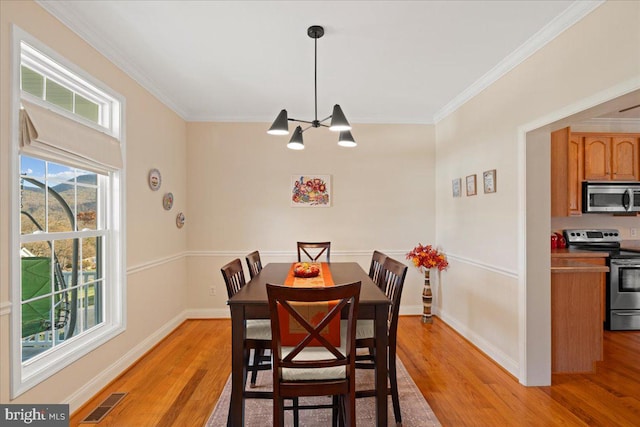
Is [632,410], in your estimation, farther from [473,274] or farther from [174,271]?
[174,271]

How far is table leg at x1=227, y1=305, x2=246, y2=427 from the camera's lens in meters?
1.93

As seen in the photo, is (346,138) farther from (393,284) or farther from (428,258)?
(428,258)

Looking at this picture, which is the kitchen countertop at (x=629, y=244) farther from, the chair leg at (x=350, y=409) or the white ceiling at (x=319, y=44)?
the chair leg at (x=350, y=409)

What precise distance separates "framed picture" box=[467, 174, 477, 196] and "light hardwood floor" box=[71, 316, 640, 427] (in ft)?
5.22

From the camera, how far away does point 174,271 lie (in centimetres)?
416

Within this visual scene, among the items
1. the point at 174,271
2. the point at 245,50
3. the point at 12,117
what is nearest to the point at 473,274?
the point at 245,50

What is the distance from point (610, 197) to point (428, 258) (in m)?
2.26

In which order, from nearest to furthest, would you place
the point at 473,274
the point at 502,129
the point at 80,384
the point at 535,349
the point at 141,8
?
1. the point at 141,8
2. the point at 80,384
3. the point at 535,349
4. the point at 502,129
5. the point at 473,274

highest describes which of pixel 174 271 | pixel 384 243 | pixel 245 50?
pixel 245 50

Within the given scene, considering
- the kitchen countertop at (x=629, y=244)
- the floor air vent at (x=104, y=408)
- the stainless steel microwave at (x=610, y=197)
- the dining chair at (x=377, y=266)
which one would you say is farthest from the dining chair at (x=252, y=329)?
the kitchen countertop at (x=629, y=244)

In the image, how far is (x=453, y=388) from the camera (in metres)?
2.66

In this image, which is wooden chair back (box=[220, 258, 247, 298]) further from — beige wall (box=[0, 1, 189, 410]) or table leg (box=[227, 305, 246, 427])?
beige wall (box=[0, 1, 189, 410])

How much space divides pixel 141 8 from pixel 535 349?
3.76 m

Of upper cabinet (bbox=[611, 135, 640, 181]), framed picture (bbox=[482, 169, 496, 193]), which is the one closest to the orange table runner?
framed picture (bbox=[482, 169, 496, 193])
